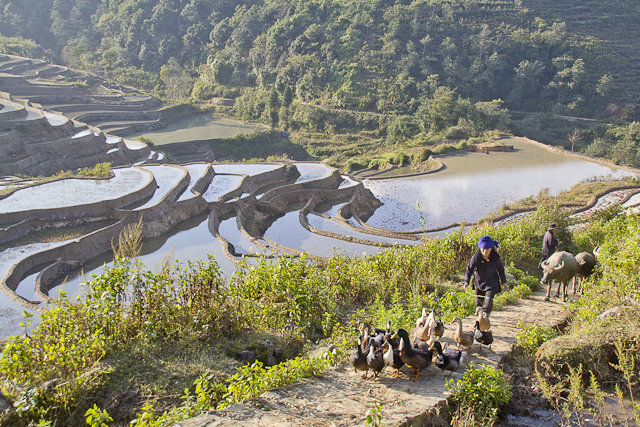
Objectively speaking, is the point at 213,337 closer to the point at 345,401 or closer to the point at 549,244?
the point at 345,401

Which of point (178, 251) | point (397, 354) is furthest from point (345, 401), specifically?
point (178, 251)

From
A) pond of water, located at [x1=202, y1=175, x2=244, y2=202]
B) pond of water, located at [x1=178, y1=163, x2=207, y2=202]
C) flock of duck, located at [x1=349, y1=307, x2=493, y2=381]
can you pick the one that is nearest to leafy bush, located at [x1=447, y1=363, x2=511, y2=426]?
flock of duck, located at [x1=349, y1=307, x2=493, y2=381]

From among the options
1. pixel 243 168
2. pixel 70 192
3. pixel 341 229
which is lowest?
pixel 341 229

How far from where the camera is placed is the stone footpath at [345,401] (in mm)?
3307

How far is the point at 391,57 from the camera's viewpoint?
47906mm

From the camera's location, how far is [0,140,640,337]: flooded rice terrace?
11352 mm

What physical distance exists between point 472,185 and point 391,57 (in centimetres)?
3248

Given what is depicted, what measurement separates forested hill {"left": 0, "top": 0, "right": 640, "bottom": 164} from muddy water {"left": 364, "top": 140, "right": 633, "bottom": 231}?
11047 mm

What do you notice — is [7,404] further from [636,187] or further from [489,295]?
[636,187]

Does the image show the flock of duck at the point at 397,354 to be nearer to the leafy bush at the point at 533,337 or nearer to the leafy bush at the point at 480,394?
the leafy bush at the point at 480,394

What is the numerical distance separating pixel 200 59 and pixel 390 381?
64140 mm

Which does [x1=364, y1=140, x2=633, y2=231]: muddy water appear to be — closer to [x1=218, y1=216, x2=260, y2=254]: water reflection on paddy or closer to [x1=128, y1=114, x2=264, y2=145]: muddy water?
[x1=218, y1=216, x2=260, y2=254]: water reflection on paddy

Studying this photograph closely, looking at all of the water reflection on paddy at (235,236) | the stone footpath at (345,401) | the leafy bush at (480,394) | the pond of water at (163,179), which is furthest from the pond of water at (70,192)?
the leafy bush at (480,394)

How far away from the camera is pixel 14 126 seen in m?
21.8
